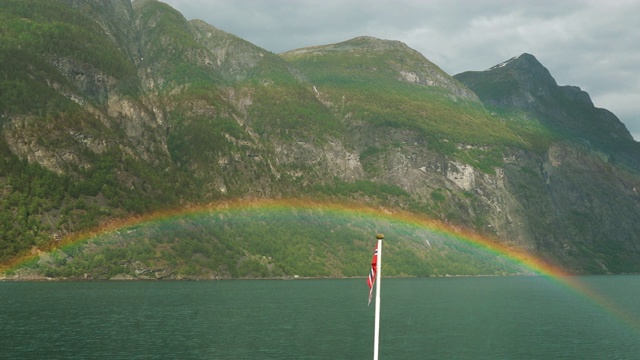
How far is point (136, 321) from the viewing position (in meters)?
109

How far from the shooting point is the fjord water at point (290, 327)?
3310 inches

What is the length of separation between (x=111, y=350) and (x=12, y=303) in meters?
58.1

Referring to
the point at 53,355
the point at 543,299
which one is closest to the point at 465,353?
the point at 53,355

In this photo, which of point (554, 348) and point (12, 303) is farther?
point (12, 303)

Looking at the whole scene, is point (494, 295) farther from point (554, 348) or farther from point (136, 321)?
point (136, 321)

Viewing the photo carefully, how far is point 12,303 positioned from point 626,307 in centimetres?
14802

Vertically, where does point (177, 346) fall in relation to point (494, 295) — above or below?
above

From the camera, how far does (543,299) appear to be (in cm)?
18350

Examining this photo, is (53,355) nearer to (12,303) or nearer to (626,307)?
(12,303)

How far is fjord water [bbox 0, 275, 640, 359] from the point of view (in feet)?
276

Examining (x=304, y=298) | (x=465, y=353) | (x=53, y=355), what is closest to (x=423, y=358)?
(x=465, y=353)

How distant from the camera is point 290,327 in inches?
4163

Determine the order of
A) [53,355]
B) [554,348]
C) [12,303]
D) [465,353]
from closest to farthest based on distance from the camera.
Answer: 1. [53,355]
2. [465,353]
3. [554,348]
4. [12,303]

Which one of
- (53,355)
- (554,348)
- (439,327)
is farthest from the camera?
(439,327)
